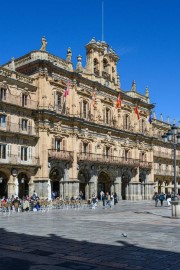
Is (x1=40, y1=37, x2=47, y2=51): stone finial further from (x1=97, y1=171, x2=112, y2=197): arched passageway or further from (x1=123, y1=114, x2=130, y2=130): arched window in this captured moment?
(x1=97, y1=171, x2=112, y2=197): arched passageway

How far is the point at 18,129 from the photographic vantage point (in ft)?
122

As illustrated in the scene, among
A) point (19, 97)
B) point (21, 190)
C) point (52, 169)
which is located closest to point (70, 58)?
point (19, 97)

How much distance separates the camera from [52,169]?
4088 centimetres

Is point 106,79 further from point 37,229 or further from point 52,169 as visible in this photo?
point 37,229

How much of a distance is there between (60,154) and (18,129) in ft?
20.3

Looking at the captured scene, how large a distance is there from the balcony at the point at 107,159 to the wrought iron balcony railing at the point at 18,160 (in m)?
6.68

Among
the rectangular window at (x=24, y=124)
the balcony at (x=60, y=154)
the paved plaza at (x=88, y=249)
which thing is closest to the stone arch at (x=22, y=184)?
the balcony at (x=60, y=154)

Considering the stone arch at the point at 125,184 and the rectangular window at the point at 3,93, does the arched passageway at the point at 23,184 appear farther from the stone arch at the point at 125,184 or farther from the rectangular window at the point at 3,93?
the stone arch at the point at 125,184

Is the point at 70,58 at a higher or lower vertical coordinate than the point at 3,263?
higher

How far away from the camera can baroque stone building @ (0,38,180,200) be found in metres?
37.1

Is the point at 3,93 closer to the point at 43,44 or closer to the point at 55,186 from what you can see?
the point at 43,44

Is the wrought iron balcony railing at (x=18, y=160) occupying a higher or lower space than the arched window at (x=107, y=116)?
lower

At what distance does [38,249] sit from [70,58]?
36701mm

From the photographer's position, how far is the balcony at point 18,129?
117ft
